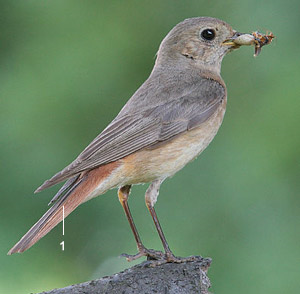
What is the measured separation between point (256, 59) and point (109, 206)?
1679 mm

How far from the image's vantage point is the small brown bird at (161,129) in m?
5.25

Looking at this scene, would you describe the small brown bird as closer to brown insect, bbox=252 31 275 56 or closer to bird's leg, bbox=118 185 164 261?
bird's leg, bbox=118 185 164 261

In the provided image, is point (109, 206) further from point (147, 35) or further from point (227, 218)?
point (147, 35)

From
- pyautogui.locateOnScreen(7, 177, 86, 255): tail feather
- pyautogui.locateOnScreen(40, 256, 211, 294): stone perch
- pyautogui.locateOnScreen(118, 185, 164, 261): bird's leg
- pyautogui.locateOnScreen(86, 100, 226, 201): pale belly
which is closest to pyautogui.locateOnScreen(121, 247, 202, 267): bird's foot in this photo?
pyautogui.locateOnScreen(118, 185, 164, 261): bird's leg

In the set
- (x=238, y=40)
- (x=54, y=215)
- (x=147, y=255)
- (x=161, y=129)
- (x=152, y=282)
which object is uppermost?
(x=238, y=40)

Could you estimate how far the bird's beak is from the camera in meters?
5.96

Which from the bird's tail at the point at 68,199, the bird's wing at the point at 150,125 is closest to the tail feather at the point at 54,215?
the bird's tail at the point at 68,199

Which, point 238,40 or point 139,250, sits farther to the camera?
point 238,40

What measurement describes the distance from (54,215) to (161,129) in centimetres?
Result: 101

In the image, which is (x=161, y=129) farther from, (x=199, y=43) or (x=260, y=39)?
(x=260, y=39)

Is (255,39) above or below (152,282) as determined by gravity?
above

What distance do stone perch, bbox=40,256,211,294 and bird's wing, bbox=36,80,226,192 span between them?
2.74 ft

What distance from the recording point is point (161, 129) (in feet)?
18.4

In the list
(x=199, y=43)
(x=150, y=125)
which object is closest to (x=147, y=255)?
(x=150, y=125)
